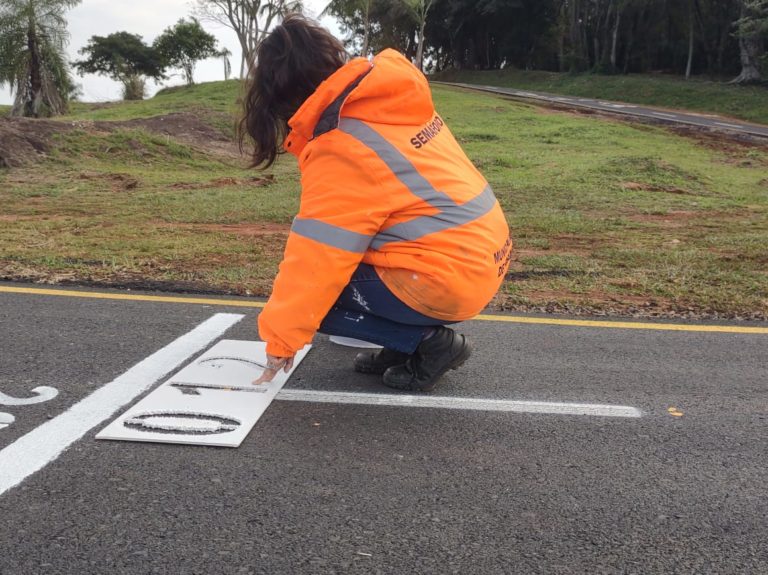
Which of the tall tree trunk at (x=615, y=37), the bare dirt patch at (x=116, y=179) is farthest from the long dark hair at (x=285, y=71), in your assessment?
the tall tree trunk at (x=615, y=37)

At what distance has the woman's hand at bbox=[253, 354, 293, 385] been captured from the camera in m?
2.92

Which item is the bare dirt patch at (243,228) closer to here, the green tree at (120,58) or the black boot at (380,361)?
the black boot at (380,361)

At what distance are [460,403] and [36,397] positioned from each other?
175cm

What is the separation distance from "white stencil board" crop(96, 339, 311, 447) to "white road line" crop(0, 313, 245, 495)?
0.32 feet

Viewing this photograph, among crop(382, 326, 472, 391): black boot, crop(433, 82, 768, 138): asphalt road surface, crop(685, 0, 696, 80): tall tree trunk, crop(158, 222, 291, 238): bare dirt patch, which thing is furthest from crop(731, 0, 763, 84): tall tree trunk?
crop(382, 326, 472, 391): black boot

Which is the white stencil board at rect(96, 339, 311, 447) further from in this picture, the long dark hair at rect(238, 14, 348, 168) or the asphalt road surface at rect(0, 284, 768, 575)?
the long dark hair at rect(238, 14, 348, 168)

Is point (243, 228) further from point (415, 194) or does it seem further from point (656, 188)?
point (656, 188)

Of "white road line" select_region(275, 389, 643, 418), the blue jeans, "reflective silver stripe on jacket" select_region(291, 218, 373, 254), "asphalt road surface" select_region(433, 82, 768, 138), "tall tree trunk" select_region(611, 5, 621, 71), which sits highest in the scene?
"tall tree trunk" select_region(611, 5, 621, 71)

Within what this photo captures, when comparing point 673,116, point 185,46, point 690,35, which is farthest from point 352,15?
point 673,116

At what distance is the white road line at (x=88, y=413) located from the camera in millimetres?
2418

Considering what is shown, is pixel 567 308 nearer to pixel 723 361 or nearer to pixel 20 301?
pixel 723 361

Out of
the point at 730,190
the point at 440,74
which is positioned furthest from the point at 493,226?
the point at 440,74

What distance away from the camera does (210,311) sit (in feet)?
14.6

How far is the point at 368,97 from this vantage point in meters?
2.74
